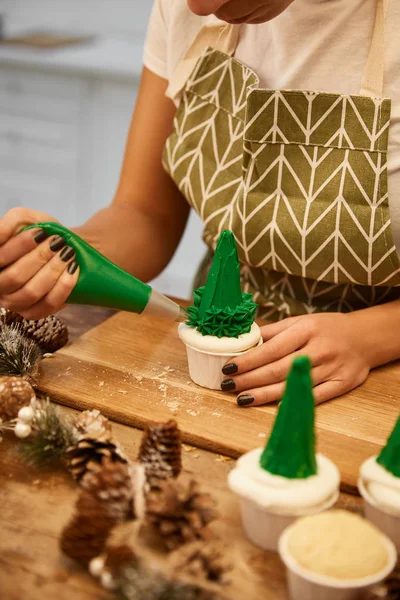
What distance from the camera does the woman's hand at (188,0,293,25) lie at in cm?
103

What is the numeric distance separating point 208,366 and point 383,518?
37 centimetres

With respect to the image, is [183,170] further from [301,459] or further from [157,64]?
[301,459]

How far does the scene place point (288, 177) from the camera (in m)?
1.21

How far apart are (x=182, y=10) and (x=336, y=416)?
0.78m

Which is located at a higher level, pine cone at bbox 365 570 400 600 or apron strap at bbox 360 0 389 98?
apron strap at bbox 360 0 389 98

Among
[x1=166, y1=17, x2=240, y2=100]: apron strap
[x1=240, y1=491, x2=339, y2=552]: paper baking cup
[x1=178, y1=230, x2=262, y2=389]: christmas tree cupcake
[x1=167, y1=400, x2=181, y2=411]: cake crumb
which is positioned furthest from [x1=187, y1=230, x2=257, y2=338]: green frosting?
[x1=166, y1=17, x2=240, y2=100]: apron strap

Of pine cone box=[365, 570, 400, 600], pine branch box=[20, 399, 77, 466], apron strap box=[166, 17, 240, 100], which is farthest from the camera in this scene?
apron strap box=[166, 17, 240, 100]

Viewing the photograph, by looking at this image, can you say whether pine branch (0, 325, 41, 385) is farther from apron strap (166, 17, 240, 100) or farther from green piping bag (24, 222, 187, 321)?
apron strap (166, 17, 240, 100)

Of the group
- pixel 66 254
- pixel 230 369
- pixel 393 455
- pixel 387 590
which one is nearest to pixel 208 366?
pixel 230 369

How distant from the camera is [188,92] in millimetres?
1363

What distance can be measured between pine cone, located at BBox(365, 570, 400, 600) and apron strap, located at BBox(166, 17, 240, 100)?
0.93 m

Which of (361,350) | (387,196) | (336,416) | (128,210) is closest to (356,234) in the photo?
(387,196)

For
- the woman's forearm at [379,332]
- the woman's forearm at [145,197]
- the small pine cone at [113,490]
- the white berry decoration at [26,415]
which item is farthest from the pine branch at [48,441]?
the woman's forearm at [145,197]

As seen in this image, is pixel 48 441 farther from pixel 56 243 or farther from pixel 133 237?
pixel 133 237
